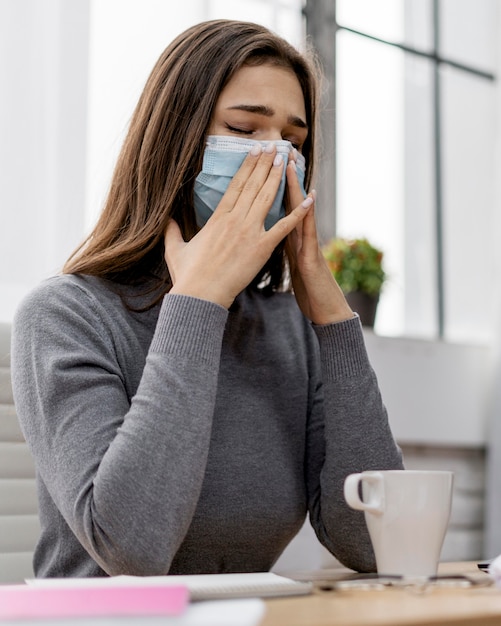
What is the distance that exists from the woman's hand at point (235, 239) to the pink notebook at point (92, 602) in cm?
46

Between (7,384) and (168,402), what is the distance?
1.26 feet

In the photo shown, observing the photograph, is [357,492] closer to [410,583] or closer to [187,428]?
[410,583]

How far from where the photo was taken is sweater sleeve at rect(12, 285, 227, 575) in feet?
2.63

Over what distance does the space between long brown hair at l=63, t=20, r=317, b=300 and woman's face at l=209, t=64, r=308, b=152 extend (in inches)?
0.5

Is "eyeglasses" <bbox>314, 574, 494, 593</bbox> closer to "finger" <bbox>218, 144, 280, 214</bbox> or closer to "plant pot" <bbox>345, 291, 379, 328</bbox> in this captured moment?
"finger" <bbox>218, 144, 280, 214</bbox>

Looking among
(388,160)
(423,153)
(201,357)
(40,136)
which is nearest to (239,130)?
(201,357)

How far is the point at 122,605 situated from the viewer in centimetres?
46

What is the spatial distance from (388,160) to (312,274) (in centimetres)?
164

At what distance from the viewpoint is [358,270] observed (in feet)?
7.27

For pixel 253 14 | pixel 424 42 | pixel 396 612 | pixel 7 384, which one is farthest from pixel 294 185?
pixel 424 42

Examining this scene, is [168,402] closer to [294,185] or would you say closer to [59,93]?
[294,185]

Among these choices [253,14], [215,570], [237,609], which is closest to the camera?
[237,609]

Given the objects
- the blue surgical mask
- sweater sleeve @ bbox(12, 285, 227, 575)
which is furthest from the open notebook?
the blue surgical mask

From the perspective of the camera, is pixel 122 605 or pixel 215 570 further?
pixel 215 570
